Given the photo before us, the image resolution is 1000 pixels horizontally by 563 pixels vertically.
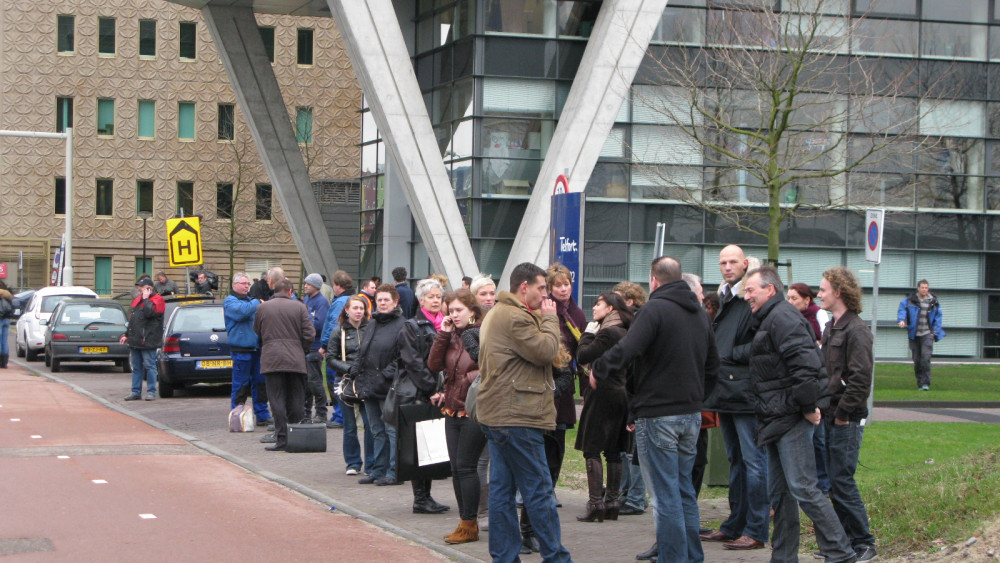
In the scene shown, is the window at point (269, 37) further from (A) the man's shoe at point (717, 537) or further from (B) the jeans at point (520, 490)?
(B) the jeans at point (520, 490)

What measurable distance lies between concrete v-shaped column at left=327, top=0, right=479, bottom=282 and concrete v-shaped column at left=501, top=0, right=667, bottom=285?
1441 mm

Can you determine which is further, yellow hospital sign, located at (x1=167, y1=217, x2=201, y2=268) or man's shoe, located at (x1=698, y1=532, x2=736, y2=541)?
yellow hospital sign, located at (x1=167, y1=217, x2=201, y2=268)

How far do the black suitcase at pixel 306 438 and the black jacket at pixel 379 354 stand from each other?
250 cm

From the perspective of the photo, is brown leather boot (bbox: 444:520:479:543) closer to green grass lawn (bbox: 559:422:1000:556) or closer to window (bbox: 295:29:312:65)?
green grass lawn (bbox: 559:422:1000:556)

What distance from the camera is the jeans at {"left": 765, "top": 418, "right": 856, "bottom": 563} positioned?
22.6 feet

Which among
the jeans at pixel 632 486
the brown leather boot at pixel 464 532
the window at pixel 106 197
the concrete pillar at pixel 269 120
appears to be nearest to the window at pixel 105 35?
A: the window at pixel 106 197

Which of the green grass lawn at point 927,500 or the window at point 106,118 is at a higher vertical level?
the window at point 106,118

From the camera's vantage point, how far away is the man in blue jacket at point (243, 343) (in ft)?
46.5

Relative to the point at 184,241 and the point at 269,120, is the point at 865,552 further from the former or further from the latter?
the point at 269,120

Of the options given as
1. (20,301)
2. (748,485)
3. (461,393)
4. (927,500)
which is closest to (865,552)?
(927,500)

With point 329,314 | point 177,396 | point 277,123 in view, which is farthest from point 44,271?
point 329,314

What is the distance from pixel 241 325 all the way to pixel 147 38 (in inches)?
1754

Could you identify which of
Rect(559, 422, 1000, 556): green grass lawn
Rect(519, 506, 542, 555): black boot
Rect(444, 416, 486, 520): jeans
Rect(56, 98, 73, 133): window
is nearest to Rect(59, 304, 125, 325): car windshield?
Rect(559, 422, 1000, 556): green grass lawn

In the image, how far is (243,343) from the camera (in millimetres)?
14141
